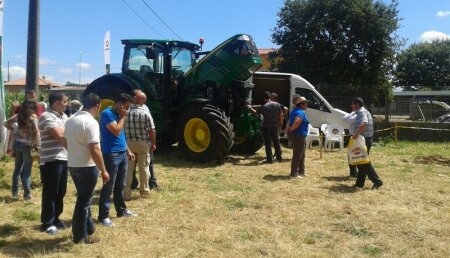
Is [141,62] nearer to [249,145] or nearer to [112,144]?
[249,145]

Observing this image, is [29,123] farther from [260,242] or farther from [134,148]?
[260,242]

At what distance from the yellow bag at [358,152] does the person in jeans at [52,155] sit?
4.69 meters

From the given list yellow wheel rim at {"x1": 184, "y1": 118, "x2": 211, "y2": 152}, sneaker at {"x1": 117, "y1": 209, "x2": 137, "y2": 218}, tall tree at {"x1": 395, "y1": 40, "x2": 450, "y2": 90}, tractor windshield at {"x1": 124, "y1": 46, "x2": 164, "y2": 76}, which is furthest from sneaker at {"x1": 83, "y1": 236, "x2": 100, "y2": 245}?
tall tree at {"x1": 395, "y1": 40, "x2": 450, "y2": 90}

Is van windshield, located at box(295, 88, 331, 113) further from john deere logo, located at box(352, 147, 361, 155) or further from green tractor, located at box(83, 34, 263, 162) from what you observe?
john deere logo, located at box(352, 147, 361, 155)

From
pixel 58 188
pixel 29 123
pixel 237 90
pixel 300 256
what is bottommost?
pixel 300 256

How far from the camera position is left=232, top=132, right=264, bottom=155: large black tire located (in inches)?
446

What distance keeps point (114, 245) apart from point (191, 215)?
1423 millimetres

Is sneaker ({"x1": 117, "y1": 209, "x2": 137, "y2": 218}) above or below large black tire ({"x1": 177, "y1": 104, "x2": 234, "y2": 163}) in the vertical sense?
below

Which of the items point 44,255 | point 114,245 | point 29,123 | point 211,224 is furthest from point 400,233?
point 29,123

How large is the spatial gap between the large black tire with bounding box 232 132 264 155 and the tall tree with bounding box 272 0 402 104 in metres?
14.3

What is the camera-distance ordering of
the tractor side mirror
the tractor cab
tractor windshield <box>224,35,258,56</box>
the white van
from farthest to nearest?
the white van
the tractor cab
the tractor side mirror
tractor windshield <box>224,35,258,56</box>

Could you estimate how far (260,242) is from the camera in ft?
16.5

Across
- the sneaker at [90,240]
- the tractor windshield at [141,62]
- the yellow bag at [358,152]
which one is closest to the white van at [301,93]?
the tractor windshield at [141,62]

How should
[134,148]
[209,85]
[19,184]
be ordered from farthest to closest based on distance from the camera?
[209,85] → [19,184] → [134,148]
